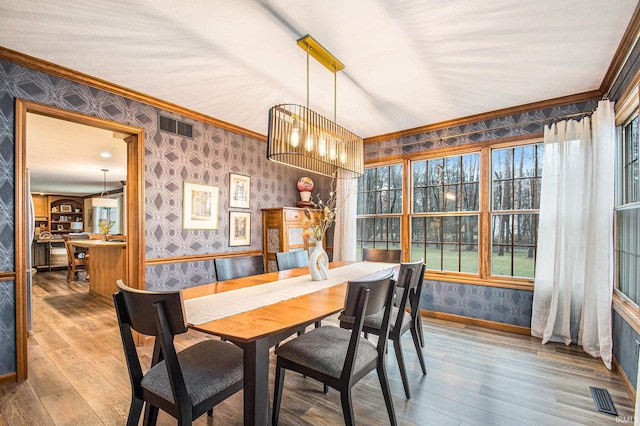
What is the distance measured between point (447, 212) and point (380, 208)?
0.98 metres

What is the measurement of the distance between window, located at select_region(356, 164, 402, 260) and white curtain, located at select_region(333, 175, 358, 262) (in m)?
0.18

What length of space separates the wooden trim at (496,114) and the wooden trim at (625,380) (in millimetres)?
2516

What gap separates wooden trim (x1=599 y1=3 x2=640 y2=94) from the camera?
1.93 metres

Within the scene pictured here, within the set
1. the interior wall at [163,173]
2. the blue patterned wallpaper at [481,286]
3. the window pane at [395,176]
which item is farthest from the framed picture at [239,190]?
the blue patterned wallpaper at [481,286]

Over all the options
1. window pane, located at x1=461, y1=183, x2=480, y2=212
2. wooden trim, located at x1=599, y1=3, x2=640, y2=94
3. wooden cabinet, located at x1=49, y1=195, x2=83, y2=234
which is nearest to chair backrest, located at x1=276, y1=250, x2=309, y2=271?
window pane, located at x1=461, y1=183, x2=480, y2=212

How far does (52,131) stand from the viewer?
425cm

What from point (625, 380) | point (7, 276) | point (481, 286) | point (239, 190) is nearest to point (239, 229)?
point (239, 190)

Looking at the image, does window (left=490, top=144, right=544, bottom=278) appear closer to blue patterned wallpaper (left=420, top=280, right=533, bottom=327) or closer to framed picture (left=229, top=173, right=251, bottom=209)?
blue patterned wallpaper (left=420, top=280, right=533, bottom=327)

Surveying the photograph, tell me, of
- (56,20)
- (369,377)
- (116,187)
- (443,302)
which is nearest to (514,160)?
(443,302)

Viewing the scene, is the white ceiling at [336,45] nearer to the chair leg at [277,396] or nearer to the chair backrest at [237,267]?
the chair backrest at [237,267]

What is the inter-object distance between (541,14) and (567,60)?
83cm

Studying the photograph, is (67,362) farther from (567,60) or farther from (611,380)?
(567,60)

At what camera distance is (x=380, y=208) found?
457 centimetres

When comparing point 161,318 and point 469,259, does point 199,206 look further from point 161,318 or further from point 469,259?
point 469,259
